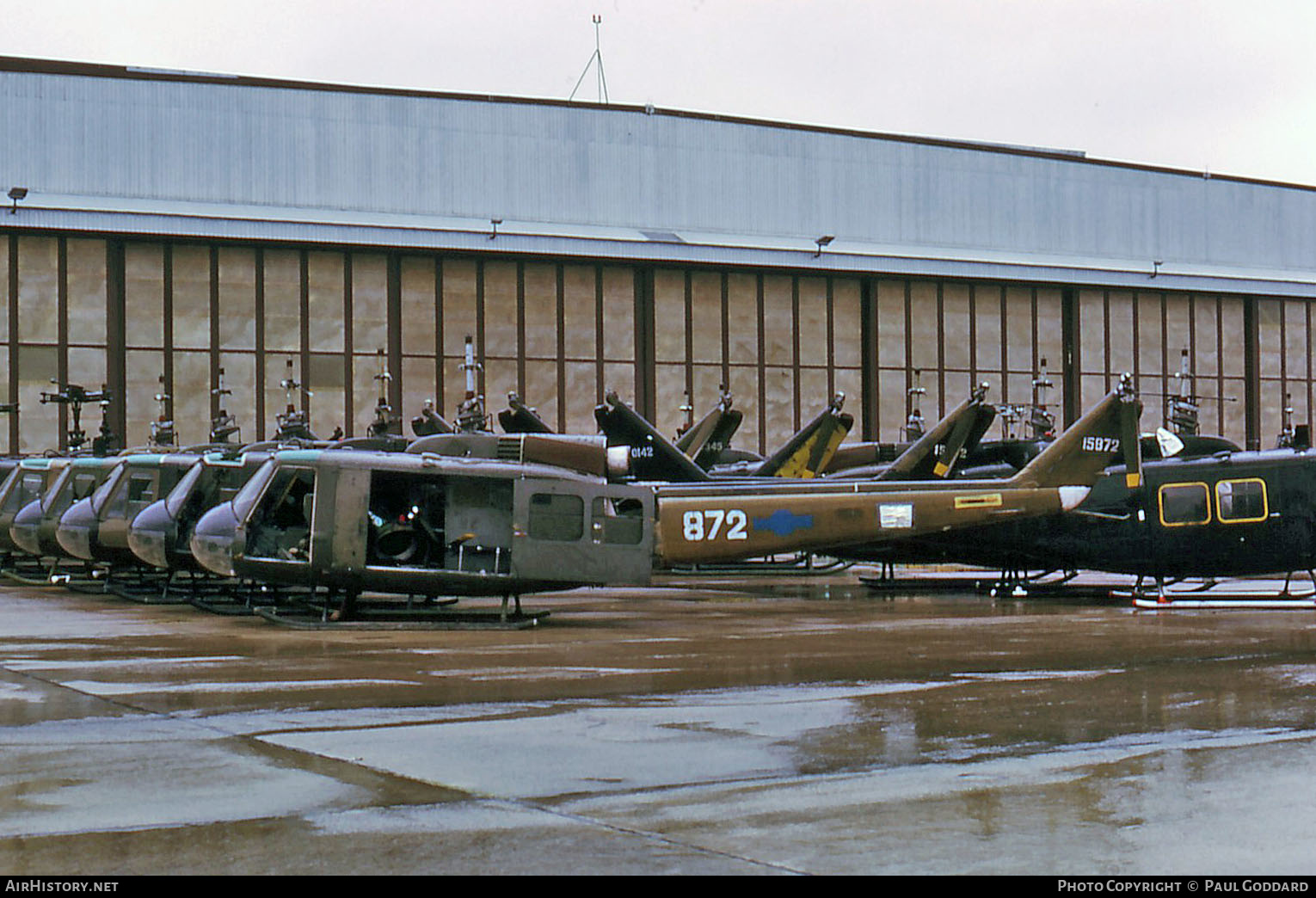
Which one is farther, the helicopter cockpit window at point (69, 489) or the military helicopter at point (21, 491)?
the military helicopter at point (21, 491)

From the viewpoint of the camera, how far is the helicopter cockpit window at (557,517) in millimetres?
18328

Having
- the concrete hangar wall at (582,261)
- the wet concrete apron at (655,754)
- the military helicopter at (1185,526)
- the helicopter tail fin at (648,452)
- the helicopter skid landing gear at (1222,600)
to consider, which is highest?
the concrete hangar wall at (582,261)

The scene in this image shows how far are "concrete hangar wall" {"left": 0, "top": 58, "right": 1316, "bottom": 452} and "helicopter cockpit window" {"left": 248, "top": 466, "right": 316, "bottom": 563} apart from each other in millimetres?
28891

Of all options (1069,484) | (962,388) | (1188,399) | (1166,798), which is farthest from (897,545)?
(962,388)

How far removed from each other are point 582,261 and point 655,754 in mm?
42229

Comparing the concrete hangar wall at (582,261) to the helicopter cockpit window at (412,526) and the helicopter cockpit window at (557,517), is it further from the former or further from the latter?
the helicopter cockpit window at (557,517)

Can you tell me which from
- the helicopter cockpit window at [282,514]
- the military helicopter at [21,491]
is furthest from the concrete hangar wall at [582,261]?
the helicopter cockpit window at [282,514]

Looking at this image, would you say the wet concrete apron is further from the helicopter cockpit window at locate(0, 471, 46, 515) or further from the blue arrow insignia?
the helicopter cockpit window at locate(0, 471, 46, 515)

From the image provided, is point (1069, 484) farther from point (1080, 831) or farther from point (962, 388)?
point (962, 388)

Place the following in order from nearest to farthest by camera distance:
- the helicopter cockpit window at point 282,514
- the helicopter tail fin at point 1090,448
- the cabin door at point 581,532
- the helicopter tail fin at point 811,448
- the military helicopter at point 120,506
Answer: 1. the helicopter cockpit window at point 282,514
2. the cabin door at point 581,532
3. the helicopter tail fin at point 1090,448
4. the military helicopter at point 120,506
5. the helicopter tail fin at point 811,448

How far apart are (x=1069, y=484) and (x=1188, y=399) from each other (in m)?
7.83

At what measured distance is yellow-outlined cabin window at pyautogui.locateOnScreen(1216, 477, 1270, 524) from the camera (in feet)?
73.5

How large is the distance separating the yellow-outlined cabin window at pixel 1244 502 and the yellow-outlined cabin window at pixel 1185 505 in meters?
0.18

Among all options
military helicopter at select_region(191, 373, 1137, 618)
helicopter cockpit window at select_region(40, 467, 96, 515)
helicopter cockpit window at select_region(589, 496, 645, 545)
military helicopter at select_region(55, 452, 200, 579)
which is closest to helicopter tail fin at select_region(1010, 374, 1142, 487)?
military helicopter at select_region(191, 373, 1137, 618)
